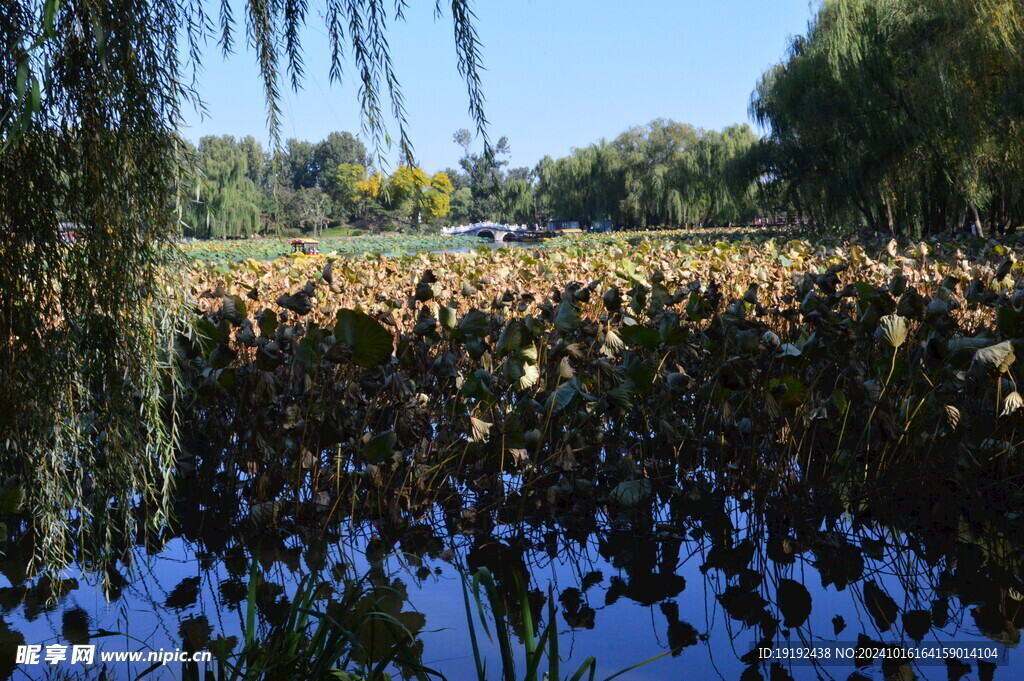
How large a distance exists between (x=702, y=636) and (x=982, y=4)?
1149 centimetres

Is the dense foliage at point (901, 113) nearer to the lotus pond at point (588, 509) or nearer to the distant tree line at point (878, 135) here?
the distant tree line at point (878, 135)

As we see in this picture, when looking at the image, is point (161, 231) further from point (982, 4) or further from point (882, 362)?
point (982, 4)

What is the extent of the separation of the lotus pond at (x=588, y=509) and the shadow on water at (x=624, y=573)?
0.04 ft

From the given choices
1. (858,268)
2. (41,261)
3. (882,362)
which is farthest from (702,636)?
(858,268)

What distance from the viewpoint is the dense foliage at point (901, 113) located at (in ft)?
40.0

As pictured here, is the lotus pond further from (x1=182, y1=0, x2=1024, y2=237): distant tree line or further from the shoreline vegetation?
(x1=182, y1=0, x2=1024, y2=237): distant tree line

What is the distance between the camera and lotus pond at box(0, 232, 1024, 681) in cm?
242

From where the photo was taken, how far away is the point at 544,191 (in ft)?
213

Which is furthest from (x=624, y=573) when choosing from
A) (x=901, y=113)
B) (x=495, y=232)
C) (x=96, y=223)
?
(x=495, y=232)

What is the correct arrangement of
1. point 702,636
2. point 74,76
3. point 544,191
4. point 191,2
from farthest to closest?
1. point 544,191
2. point 702,636
3. point 191,2
4. point 74,76

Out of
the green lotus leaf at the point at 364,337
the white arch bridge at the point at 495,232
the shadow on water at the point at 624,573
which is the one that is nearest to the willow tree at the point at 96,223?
the shadow on water at the point at 624,573

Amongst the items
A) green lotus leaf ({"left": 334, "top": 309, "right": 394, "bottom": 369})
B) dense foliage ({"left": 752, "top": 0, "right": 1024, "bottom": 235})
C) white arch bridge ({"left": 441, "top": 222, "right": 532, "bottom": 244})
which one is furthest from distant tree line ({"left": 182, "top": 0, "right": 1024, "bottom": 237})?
white arch bridge ({"left": 441, "top": 222, "right": 532, "bottom": 244})

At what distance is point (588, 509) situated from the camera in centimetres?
347

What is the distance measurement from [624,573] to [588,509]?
0.55 m
